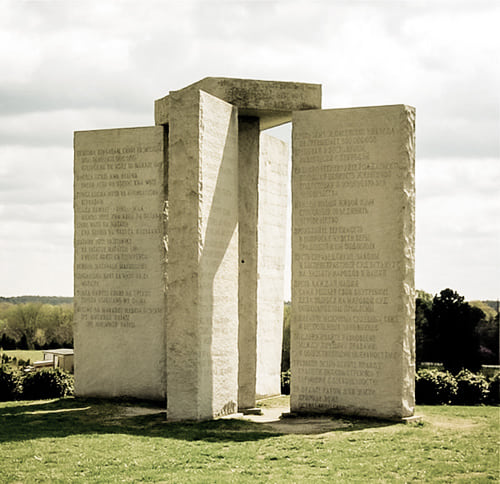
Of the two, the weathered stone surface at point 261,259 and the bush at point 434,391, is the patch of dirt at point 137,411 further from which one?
the bush at point 434,391

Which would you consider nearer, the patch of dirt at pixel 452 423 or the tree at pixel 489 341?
the patch of dirt at pixel 452 423

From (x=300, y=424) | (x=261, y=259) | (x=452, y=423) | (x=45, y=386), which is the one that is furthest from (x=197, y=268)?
(x=45, y=386)

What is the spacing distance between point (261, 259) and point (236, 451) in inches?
317

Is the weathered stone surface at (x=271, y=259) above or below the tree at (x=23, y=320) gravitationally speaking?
above

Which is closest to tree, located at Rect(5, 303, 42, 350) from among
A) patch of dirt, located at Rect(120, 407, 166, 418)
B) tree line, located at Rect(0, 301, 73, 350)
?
tree line, located at Rect(0, 301, 73, 350)

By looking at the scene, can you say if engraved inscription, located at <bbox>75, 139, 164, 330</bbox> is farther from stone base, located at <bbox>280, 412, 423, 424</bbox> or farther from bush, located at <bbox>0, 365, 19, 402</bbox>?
stone base, located at <bbox>280, 412, 423, 424</bbox>

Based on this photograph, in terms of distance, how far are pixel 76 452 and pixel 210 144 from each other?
6.09 metres

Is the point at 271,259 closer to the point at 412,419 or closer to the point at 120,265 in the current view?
the point at 120,265

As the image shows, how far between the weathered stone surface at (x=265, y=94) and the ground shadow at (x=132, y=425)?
6395 millimetres

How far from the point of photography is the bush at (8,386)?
17.5 m

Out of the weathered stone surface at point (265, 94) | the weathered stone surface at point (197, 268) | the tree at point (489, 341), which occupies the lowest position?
the tree at point (489, 341)

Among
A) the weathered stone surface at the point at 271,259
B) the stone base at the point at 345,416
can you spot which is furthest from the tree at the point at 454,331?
the stone base at the point at 345,416

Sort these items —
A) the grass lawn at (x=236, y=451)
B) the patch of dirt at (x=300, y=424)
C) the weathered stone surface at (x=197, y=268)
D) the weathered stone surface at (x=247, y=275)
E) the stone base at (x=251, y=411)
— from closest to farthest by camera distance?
the grass lawn at (x=236, y=451)
the patch of dirt at (x=300, y=424)
the weathered stone surface at (x=197, y=268)
the stone base at (x=251, y=411)
the weathered stone surface at (x=247, y=275)

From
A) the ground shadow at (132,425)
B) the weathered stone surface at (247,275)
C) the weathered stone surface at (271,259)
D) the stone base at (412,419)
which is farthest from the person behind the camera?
the weathered stone surface at (271,259)
